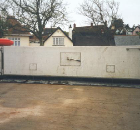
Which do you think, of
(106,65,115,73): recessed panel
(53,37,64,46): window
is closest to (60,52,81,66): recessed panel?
(106,65,115,73): recessed panel

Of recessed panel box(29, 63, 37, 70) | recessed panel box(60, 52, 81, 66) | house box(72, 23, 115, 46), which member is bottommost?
recessed panel box(29, 63, 37, 70)

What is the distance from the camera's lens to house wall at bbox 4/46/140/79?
883cm

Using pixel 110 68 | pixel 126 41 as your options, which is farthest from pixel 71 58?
pixel 126 41

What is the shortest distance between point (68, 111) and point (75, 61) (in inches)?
183

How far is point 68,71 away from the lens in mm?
9359

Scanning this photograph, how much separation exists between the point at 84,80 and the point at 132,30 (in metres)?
82.1

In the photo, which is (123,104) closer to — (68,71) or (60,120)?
(60,120)

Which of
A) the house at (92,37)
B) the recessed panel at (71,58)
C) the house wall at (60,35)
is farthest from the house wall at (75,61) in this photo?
the house at (92,37)

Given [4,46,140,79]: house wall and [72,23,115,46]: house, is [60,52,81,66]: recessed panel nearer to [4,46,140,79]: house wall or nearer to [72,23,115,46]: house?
[4,46,140,79]: house wall

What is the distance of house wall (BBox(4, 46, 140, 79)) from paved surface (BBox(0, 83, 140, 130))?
221cm

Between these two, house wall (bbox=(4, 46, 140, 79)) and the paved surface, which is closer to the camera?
the paved surface

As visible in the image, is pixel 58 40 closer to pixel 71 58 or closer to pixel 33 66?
pixel 33 66

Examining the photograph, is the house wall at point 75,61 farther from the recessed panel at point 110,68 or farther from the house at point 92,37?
the house at point 92,37

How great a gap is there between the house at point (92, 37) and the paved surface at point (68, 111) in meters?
25.1
